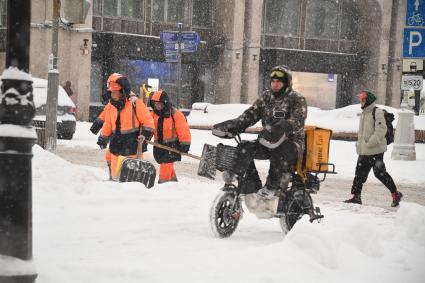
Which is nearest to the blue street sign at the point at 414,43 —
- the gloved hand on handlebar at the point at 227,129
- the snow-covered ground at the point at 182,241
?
the snow-covered ground at the point at 182,241

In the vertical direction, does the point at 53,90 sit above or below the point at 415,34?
below

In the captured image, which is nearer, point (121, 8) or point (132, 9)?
point (121, 8)

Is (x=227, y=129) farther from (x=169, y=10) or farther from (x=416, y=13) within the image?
(x=169, y=10)

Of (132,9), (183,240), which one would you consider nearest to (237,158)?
(183,240)

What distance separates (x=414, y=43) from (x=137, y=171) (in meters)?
8.29

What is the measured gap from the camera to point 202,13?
32.3 meters

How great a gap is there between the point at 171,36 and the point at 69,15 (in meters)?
7.82

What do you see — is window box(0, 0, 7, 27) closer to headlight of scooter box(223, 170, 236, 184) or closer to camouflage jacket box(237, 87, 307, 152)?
camouflage jacket box(237, 87, 307, 152)

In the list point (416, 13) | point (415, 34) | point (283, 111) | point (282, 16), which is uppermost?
point (282, 16)

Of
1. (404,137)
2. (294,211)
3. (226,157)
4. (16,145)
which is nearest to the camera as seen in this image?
(16,145)

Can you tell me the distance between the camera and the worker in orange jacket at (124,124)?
8.81 metres

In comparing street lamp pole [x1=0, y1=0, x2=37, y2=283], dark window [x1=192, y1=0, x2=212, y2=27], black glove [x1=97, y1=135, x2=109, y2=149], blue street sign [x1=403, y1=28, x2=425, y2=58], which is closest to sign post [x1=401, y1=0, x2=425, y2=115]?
blue street sign [x1=403, y1=28, x2=425, y2=58]

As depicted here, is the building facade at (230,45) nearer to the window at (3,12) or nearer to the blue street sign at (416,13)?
the window at (3,12)

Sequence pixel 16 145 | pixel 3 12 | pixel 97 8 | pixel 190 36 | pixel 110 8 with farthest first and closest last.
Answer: pixel 110 8, pixel 97 8, pixel 3 12, pixel 190 36, pixel 16 145
